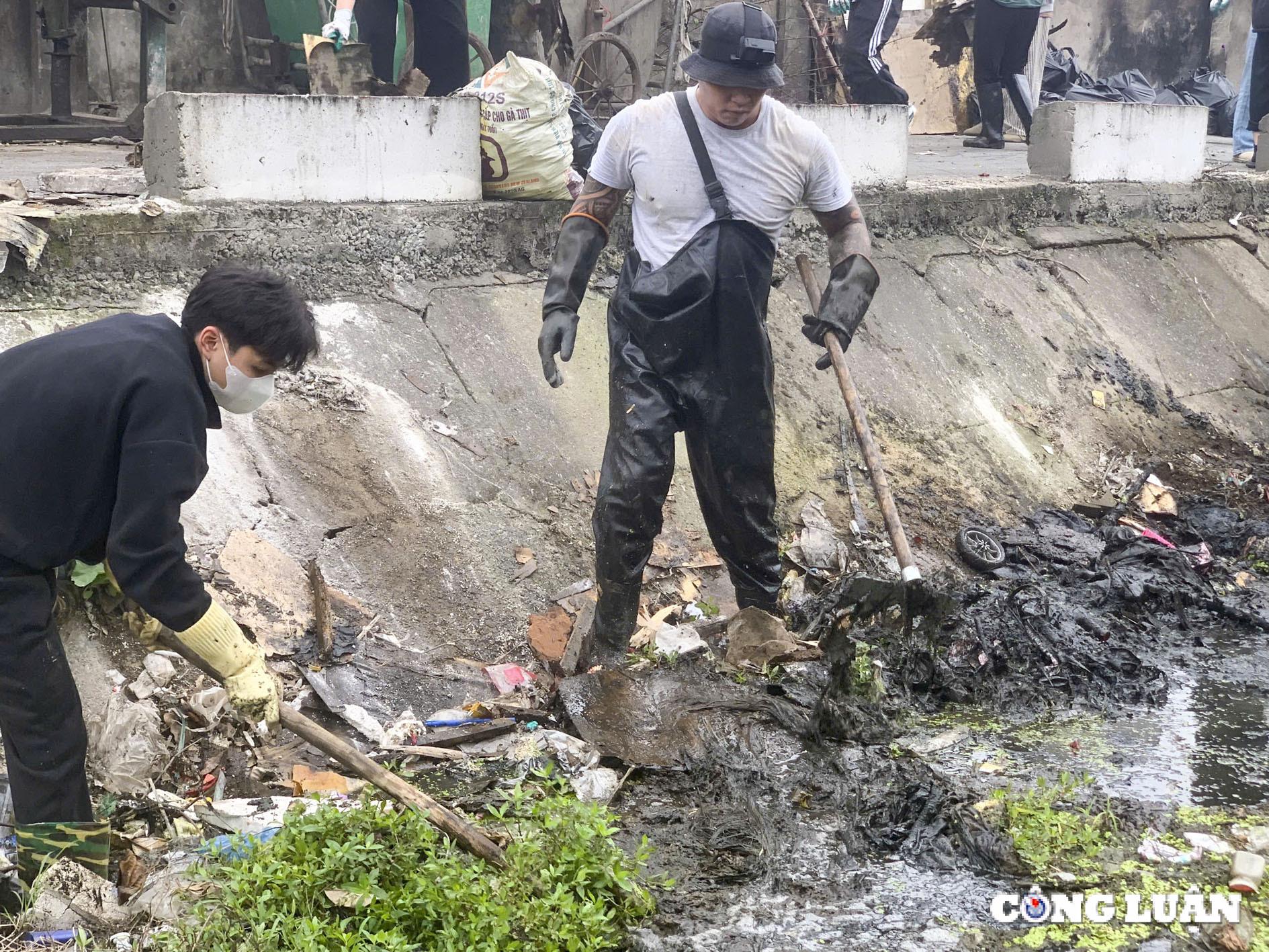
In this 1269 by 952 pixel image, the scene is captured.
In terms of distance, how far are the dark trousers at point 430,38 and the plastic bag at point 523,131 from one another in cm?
123

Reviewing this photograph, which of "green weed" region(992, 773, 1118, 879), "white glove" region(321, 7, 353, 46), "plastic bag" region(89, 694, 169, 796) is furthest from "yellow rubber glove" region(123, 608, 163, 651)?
"white glove" region(321, 7, 353, 46)

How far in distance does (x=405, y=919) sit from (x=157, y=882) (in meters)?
0.69

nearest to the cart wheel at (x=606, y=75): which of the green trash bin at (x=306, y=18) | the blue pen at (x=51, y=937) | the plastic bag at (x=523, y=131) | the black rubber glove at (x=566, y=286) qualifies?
the green trash bin at (x=306, y=18)

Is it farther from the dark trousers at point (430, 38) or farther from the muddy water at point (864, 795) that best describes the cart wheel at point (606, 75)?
the muddy water at point (864, 795)

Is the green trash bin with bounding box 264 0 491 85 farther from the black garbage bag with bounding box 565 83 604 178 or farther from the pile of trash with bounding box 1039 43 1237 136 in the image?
the pile of trash with bounding box 1039 43 1237 136

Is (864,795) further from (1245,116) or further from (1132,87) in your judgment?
(1132,87)

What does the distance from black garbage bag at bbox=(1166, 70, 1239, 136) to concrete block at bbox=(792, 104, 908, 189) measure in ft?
28.0

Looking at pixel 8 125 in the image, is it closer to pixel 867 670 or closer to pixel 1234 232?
pixel 867 670

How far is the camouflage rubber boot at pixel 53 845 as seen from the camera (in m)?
3.05

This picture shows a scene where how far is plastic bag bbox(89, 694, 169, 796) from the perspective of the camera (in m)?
3.60

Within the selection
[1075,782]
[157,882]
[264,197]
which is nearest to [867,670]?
[1075,782]

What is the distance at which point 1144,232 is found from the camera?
857cm

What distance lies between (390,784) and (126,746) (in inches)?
38.9

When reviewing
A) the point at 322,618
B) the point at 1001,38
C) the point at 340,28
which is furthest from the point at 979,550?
the point at 1001,38
